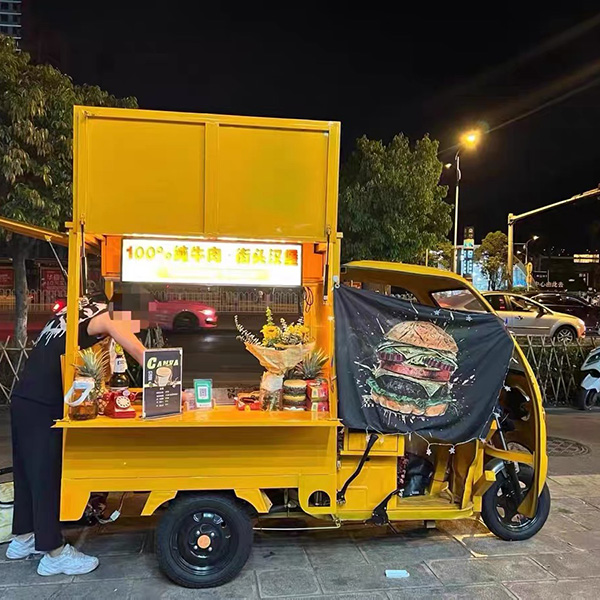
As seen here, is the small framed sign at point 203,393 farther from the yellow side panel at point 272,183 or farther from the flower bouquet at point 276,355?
the yellow side panel at point 272,183

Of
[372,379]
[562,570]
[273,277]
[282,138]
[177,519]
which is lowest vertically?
[562,570]

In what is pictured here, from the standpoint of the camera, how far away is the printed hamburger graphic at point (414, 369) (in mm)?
3740

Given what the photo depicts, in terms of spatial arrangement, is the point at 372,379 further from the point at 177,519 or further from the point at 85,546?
the point at 85,546

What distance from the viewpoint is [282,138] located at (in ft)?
12.0

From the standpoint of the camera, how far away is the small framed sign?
4020 millimetres

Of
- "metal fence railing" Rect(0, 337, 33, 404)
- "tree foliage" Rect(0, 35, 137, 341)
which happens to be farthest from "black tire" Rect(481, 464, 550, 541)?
"tree foliage" Rect(0, 35, 137, 341)

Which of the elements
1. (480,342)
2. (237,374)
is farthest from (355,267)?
(237,374)

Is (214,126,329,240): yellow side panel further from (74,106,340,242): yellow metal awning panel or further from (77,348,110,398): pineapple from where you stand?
(77,348,110,398): pineapple

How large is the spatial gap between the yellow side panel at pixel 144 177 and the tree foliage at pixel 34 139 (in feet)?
16.8

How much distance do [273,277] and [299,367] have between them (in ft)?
2.26

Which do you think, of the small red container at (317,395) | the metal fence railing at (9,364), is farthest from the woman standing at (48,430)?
the metal fence railing at (9,364)

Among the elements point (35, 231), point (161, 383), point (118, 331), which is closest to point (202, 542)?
point (161, 383)

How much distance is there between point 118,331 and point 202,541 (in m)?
1.46

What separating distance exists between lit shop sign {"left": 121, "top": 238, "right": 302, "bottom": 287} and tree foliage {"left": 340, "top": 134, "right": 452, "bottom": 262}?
13174 mm
